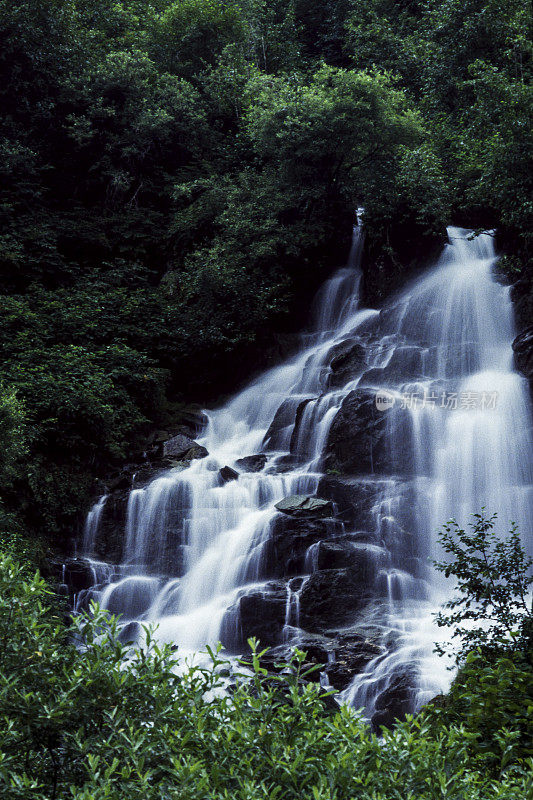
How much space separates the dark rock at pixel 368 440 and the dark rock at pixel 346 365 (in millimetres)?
1935

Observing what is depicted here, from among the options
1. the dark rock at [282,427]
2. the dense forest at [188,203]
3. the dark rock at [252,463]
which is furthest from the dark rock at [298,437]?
the dense forest at [188,203]

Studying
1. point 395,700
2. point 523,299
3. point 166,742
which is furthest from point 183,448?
point 166,742

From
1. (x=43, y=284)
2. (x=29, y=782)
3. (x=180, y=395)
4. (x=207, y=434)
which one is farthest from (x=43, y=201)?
(x=29, y=782)

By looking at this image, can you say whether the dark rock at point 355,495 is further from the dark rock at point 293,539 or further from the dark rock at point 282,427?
the dark rock at point 282,427

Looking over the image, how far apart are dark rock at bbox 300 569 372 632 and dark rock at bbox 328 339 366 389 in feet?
19.9

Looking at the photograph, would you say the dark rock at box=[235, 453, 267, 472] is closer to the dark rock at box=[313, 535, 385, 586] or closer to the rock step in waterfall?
the rock step in waterfall

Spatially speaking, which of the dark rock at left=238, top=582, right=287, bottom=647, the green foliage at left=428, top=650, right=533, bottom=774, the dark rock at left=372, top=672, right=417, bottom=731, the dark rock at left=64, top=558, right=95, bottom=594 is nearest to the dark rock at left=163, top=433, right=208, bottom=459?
the dark rock at left=64, top=558, right=95, bottom=594

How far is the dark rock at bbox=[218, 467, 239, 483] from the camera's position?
47.8 ft

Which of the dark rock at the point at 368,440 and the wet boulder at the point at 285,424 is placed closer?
the dark rock at the point at 368,440

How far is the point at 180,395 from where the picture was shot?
19.4 m

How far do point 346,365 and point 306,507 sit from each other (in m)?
5.24

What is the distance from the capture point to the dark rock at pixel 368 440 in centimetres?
1396

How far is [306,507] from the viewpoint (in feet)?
42.1

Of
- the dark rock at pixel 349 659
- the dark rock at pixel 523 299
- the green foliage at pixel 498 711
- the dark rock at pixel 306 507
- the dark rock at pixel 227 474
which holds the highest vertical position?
the dark rock at pixel 523 299
